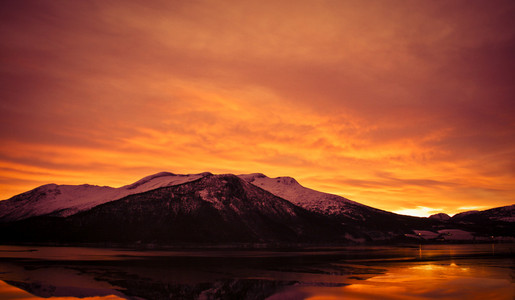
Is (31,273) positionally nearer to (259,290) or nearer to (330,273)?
(259,290)

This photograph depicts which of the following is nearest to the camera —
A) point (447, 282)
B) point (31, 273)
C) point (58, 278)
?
point (447, 282)

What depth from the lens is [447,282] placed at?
58.4 m

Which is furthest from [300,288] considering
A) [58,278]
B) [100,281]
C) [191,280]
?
[58,278]

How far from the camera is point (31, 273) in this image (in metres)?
67.8

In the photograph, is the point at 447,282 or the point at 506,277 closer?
the point at 447,282

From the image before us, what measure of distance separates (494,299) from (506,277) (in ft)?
79.0

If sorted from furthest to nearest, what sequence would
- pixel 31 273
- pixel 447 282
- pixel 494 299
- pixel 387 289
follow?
1. pixel 31 273
2. pixel 447 282
3. pixel 387 289
4. pixel 494 299

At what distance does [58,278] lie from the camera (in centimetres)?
6228

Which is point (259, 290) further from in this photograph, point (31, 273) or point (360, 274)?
A: point (31, 273)

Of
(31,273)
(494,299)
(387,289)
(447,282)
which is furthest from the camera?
(31,273)

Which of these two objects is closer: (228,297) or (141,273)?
(228,297)

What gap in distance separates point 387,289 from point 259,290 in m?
16.2

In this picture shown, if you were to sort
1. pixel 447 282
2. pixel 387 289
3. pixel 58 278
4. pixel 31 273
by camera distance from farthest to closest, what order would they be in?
pixel 31 273, pixel 58 278, pixel 447 282, pixel 387 289

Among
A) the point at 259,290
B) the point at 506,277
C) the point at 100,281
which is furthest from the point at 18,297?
the point at 506,277
